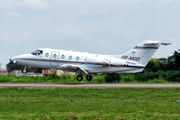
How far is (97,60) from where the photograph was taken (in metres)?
35.5

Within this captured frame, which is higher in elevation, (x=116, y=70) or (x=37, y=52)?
(x=37, y=52)

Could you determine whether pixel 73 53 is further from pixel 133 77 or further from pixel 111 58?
pixel 133 77

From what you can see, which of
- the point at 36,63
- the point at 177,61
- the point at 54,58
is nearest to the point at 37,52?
the point at 36,63

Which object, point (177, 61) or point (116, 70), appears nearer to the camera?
point (116, 70)

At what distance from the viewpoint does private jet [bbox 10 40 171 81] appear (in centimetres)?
3491

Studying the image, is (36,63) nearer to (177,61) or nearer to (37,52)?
(37,52)

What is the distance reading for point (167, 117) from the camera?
40.4 ft

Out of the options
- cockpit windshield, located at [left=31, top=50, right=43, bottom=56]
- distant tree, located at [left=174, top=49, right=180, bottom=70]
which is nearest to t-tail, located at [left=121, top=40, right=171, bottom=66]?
cockpit windshield, located at [left=31, top=50, right=43, bottom=56]

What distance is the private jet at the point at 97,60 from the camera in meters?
34.9


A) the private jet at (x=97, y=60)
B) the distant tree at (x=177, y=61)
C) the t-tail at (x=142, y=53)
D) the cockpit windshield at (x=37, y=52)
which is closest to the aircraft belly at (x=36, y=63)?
the private jet at (x=97, y=60)

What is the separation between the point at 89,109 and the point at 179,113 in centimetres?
423

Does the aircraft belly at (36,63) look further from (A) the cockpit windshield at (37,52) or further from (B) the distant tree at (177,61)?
(B) the distant tree at (177,61)

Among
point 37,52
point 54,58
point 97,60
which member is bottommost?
point 97,60

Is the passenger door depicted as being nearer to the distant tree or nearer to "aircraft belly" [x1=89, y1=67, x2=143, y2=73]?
"aircraft belly" [x1=89, y1=67, x2=143, y2=73]
